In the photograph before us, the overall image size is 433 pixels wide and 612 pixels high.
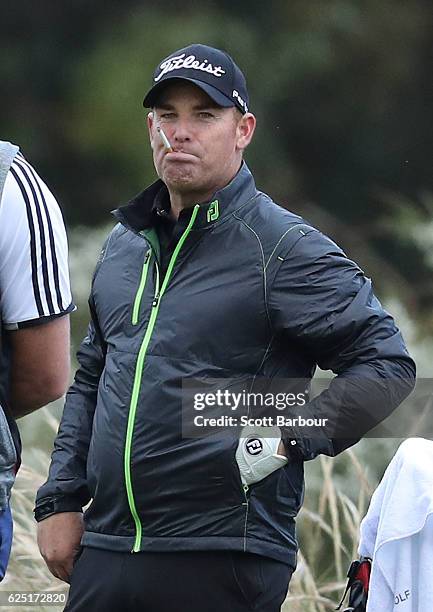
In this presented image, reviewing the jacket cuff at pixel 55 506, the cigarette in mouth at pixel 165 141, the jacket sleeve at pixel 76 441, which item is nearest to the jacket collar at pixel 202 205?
the cigarette in mouth at pixel 165 141

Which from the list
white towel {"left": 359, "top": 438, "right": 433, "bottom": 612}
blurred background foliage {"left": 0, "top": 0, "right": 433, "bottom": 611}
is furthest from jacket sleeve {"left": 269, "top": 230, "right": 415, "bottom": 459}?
blurred background foliage {"left": 0, "top": 0, "right": 433, "bottom": 611}

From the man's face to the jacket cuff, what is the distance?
0.75 m

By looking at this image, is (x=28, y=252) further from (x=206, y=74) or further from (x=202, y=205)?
(x=206, y=74)

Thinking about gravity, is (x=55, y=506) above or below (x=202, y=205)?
below

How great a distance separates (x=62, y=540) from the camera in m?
3.04

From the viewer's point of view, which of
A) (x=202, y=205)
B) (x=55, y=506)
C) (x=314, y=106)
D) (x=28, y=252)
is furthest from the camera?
(x=314, y=106)

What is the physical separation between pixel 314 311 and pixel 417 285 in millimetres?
1751

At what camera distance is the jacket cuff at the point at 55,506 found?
3057 millimetres

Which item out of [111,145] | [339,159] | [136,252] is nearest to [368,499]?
[339,159]

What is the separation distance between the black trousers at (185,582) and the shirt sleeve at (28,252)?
1.93ft

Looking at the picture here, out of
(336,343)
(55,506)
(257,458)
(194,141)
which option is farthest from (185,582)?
(194,141)

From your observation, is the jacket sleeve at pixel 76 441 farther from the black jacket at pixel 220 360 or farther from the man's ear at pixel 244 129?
the man's ear at pixel 244 129

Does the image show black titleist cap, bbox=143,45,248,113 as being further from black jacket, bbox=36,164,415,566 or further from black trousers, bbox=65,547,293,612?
black trousers, bbox=65,547,293,612

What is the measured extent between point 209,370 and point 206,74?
2.22 ft
